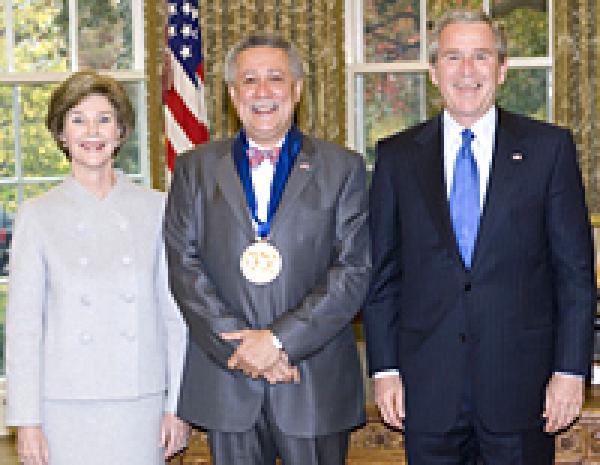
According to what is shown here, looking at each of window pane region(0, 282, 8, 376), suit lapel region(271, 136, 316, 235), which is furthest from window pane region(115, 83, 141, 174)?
suit lapel region(271, 136, 316, 235)

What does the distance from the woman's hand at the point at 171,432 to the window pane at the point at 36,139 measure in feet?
13.9

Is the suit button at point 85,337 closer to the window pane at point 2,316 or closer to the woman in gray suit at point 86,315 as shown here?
the woman in gray suit at point 86,315

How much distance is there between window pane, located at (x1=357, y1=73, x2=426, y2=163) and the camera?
716cm

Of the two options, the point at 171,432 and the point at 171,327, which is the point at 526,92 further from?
the point at 171,432

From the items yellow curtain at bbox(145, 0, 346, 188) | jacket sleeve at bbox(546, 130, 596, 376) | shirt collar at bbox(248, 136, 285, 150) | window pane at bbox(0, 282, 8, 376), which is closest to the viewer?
jacket sleeve at bbox(546, 130, 596, 376)

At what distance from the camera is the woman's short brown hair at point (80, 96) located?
2854mm

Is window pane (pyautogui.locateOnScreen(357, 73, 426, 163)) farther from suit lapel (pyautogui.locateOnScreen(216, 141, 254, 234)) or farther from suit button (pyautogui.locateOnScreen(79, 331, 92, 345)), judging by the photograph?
suit button (pyautogui.locateOnScreen(79, 331, 92, 345))

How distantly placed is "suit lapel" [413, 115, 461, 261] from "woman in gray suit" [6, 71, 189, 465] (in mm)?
752

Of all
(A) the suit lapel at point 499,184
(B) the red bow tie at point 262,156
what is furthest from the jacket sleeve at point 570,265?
(B) the red bow tie at point 262,156

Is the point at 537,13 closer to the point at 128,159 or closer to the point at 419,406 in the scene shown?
the point at 128,159

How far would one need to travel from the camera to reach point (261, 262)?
9.31ft

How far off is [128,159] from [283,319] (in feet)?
14.5

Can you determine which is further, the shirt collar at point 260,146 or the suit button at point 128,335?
the shirt collar at point 260,146

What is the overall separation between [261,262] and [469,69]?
0.74 metres
